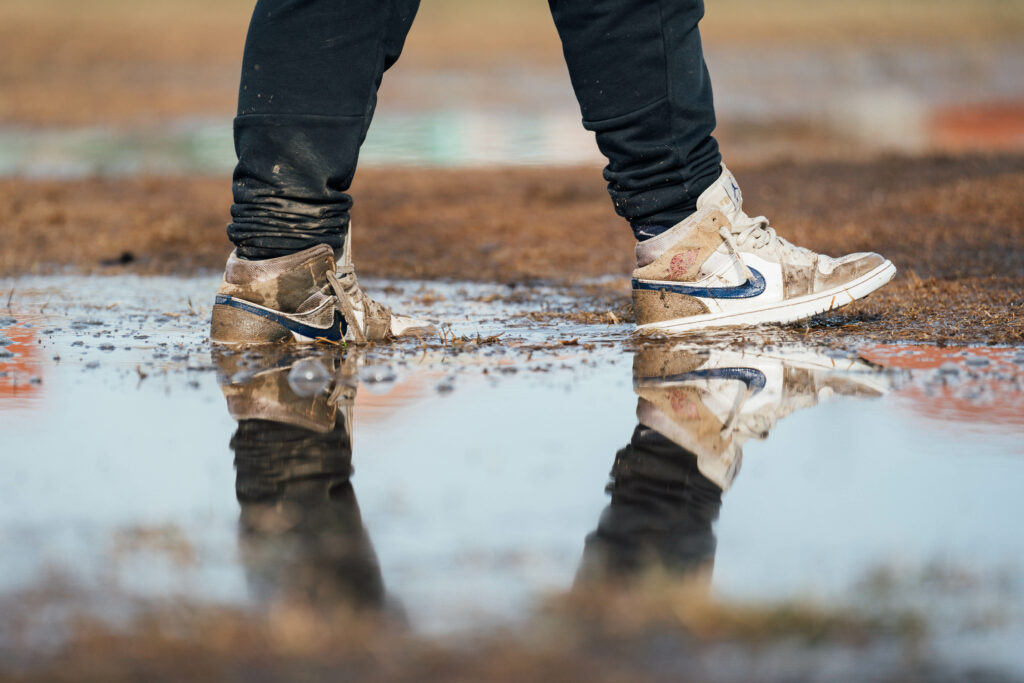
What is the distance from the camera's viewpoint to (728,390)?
2.29 meters

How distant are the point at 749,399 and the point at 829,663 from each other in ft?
3.66

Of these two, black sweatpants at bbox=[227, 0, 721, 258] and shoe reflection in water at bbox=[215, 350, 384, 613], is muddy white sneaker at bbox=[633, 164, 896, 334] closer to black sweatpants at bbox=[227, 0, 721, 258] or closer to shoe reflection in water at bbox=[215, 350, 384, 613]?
black sweatpants at bbox=[227, 0, 721, 258]

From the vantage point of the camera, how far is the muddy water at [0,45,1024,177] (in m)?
10.3

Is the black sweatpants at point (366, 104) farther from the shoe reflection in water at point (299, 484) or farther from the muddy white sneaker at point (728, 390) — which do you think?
the muddy white sneaker at point (728, 390)

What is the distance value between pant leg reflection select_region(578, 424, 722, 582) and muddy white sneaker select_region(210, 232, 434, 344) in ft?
3.90

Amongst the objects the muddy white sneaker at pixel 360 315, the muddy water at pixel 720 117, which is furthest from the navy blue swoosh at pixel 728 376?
the muddy water at pixel 720 117

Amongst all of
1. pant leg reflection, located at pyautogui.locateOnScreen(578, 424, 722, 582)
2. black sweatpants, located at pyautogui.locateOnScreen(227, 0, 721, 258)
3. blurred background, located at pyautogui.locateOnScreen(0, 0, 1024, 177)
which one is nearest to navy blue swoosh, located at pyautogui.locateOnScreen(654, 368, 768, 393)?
pant leg reflection, located at pyautogui.locateOnScreen(578, 424, 722, 582)

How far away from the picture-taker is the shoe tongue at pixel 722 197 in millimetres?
2974

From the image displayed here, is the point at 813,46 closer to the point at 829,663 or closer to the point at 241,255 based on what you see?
the point at 241,255

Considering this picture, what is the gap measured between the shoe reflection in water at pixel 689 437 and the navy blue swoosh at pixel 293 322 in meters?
0.76

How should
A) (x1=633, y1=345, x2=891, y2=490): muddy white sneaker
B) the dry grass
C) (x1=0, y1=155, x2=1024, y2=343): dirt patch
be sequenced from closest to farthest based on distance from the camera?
1. the dry grass
2. (x1=633, y1=345, x2=891, y2=490): muddy white sneaker
3. (x1=0, y1=155, x2=1024, y2=343): dirt patch

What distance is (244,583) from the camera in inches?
52.2

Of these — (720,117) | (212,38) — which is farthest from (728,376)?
(212,38)

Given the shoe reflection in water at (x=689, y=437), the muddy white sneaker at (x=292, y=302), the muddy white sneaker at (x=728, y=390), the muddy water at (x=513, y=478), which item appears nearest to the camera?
the muddy water at (x=513, y=478)
